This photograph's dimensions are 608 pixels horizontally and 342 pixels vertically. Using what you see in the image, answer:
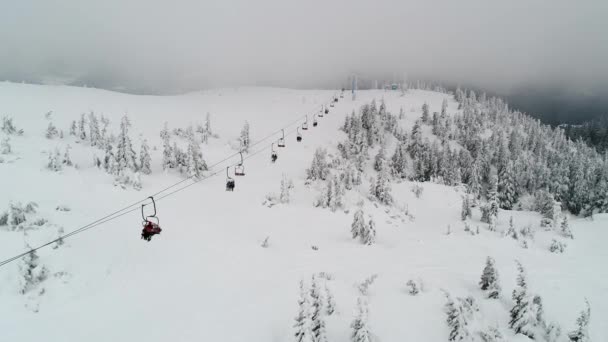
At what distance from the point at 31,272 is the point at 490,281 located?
75.8 ft

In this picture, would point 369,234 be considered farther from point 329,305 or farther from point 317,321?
point 317,321

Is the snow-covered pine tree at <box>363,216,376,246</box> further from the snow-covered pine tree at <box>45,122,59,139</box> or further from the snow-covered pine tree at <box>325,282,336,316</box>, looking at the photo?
the snow-covered pine tree at <box>45,122,59,139</box>

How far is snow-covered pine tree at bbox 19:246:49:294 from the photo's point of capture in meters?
13.9

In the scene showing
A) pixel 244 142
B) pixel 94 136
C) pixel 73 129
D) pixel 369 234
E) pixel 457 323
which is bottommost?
pixel 369 234

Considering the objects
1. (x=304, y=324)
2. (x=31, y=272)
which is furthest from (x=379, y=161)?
(x=31, y=272)

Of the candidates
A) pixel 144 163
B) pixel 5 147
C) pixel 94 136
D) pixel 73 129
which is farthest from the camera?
pixel 73 129

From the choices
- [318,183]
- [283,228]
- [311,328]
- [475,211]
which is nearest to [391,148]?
[475,211]

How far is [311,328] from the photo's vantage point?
1137 centimetres

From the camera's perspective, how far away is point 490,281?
15.2 meters

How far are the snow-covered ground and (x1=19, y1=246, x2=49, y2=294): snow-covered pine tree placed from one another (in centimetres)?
36

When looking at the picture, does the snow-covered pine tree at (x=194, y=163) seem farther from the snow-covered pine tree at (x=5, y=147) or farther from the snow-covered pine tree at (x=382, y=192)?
the snow-covered pine tree at (x=382, y=192)

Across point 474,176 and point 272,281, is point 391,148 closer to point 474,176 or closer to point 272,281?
point 474,176

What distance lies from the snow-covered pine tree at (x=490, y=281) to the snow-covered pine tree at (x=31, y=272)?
73.4 feet

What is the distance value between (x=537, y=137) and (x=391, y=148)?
184 ft
